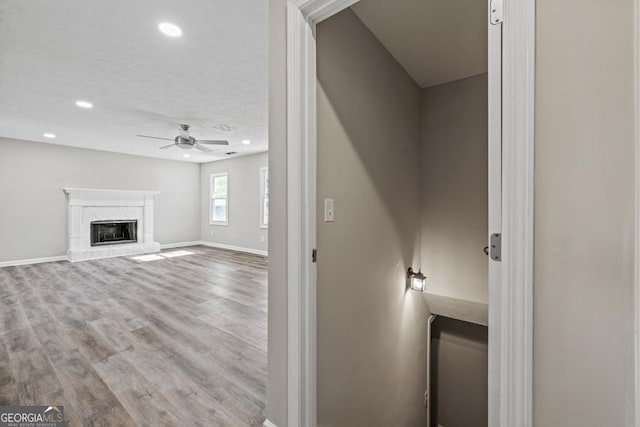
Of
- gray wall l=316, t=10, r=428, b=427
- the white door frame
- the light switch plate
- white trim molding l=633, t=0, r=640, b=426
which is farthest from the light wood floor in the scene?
white trim molding l=633, t=0, r=640, b=426

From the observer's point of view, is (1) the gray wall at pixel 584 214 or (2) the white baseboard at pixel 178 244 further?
(2) the white baseboard at pixel 178 244

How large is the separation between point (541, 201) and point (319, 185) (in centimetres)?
96

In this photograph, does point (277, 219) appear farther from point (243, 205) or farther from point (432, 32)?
point (243, 205)

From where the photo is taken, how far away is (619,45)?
689 mm

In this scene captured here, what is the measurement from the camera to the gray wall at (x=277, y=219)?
4.63 ft

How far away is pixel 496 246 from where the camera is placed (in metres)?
0.86

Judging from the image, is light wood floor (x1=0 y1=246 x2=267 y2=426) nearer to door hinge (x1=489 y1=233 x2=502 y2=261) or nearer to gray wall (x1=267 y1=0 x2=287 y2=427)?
gray wall (x1=267 y1=0 x2=287 y2=427)

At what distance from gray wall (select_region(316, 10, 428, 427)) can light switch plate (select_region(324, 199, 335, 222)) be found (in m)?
0.03

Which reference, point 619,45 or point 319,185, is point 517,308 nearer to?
point 619,45

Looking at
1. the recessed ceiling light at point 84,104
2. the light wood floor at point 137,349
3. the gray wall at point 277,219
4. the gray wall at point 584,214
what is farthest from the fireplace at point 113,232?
the gray wall at point 584,214

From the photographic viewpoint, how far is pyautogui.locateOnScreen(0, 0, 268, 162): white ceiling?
6.53 ft

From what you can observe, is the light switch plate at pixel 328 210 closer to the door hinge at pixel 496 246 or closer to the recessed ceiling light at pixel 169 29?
the door hinge at pixel 496 246

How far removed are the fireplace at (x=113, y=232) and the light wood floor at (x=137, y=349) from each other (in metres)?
2.15

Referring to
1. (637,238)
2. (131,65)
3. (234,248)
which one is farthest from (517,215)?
(234,248)
